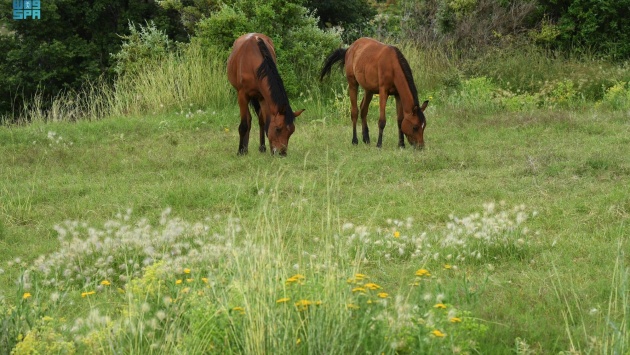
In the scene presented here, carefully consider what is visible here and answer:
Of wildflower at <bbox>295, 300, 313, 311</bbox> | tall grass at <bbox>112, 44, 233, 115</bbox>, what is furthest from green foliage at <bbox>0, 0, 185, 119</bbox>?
wildflower at <bbox>295, 300, 313, 311</bbox>

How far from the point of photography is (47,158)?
11719 millimetres

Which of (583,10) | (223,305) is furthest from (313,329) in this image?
(583,10)

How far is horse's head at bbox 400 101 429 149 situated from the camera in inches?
449

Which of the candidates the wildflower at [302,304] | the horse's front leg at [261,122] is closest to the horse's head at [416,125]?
the horse's front leg at [261,122]

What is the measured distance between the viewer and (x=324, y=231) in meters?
7.23

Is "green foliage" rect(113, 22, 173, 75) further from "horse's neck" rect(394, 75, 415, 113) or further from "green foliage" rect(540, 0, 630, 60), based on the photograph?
"green foliage" rect(540, 0, 630, 60)

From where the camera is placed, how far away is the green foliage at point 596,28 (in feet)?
65.3

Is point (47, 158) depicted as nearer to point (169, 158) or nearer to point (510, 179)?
point (169, 158)

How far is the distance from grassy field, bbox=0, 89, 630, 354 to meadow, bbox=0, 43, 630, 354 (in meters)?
0.03

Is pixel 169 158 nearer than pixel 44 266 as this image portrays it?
No

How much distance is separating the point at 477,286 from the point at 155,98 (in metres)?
11.5

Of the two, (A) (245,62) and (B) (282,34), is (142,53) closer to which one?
(B) (282,34)

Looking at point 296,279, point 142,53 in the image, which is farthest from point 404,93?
point 142,53

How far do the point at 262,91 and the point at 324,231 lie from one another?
4.24 meters
